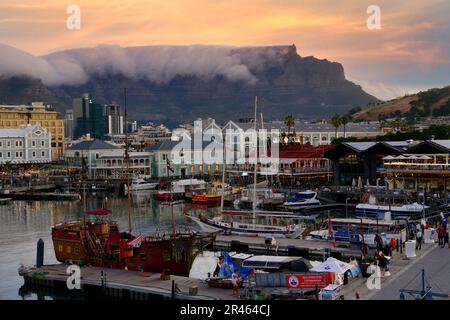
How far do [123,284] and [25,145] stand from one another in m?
94.5

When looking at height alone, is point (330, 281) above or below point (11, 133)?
below

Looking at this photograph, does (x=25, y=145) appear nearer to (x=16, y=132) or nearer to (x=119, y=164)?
(x=16, y=132)

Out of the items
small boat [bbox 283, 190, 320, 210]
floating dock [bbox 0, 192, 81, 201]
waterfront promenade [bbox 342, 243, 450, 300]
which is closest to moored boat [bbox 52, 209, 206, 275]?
waterfront promenade [bbox 342, 243, 450, 300]

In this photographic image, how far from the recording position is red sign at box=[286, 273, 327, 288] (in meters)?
25.4

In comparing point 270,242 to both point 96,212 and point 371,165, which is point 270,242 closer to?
point 96,212

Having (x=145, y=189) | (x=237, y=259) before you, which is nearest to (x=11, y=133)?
(x=145, y=189)

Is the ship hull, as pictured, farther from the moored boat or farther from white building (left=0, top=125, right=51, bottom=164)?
white building (left=0, top=125, right=51, bottom=164)

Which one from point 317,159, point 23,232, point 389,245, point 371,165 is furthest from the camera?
point 317,159

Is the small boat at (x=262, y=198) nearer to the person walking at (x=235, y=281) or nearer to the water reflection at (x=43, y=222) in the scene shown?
the water reflection at (x=43, y=222)

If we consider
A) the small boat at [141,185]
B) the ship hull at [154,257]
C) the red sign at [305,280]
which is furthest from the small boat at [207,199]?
the red sign at [305,280]

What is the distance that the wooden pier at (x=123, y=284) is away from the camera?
26422 millimetres

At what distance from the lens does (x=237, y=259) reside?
33031mm

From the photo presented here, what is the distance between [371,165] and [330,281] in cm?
5218

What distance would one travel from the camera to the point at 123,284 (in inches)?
1140
